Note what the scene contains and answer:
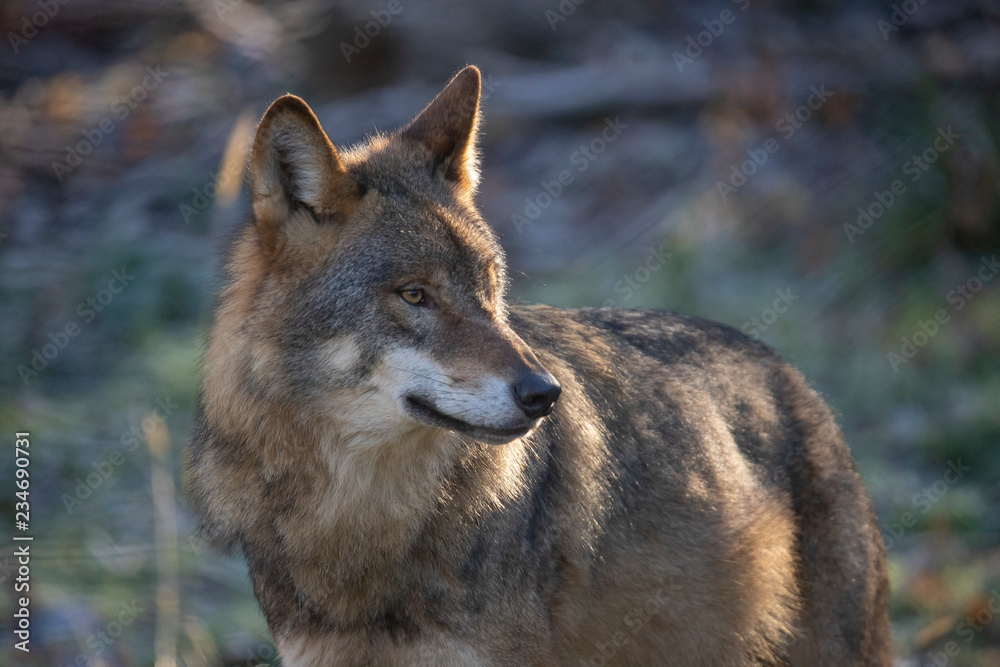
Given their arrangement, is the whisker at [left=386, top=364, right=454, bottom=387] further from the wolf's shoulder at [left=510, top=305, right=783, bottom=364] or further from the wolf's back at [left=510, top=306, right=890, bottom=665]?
the wolf's shoulder at [left=510, top=305, right=783, bottom=364]

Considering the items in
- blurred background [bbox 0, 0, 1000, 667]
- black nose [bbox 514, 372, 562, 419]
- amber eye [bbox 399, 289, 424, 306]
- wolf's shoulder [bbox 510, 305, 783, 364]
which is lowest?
blurred background [bbox 0, 0, 1000, 667]

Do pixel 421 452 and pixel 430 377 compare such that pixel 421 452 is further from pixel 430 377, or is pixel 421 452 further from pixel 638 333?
pixel 638 333

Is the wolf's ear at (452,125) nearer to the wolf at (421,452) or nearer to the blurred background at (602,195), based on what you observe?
the wolf at (421,452)

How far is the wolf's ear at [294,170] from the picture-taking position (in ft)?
12.6

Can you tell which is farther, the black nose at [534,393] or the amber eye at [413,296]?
the amber eye at [413,296]

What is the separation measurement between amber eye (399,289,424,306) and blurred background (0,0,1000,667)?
162 inches

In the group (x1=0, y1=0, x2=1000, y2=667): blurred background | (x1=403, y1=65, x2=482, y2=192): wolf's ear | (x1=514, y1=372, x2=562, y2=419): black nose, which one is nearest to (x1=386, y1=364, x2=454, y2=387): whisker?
(x1=514, y1=372, x2=562, y2=419): black nose

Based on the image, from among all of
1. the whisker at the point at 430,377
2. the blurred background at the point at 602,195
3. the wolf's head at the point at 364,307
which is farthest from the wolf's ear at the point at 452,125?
the blurred background at the point at 602,195

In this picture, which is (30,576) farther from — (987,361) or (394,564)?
(987,361)

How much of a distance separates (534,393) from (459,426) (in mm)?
349

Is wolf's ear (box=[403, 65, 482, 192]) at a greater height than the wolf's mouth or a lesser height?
greater

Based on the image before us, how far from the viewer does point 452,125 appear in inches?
181

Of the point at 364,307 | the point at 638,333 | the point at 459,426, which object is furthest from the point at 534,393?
the point at 638,333

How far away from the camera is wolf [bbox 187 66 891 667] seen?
12.7 feet
